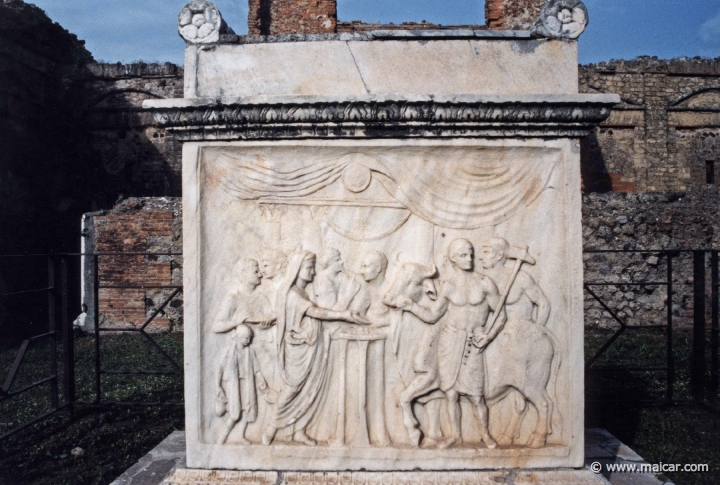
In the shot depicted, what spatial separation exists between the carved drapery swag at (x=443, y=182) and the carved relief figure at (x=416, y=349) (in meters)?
0.31

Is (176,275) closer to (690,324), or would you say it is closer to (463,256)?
(463,256)

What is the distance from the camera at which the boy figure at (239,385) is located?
2955 millimetres

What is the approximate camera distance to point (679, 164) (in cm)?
1416

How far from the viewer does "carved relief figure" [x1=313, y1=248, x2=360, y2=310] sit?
Result: 9.59 feet

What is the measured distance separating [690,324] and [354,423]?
334 inches

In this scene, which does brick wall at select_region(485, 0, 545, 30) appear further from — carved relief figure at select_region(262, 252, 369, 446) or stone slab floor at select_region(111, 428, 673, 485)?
carved relief figure at select_region(262, 252, 369, 446)

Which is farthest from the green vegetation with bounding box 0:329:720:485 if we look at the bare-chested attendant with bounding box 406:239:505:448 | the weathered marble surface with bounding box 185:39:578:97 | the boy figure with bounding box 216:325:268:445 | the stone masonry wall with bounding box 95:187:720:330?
the weathered marble surface with bounding box 185:39:578:97

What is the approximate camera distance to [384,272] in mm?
2939

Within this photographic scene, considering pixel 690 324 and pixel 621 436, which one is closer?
pixel 621 436

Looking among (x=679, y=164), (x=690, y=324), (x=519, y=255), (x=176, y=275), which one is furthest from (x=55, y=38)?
(x=679, y=164)

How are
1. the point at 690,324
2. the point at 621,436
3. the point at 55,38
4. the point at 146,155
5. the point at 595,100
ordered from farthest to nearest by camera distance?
the point at 146,155, the point at 55,38, the point at 690,324, the point at 621,436, the point at 595,100

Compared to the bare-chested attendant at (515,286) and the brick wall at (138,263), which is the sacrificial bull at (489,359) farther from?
the brick wall at (138,263)

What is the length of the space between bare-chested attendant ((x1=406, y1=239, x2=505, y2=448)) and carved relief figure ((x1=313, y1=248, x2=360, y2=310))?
12.8 inches

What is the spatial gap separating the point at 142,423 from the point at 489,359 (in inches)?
136
